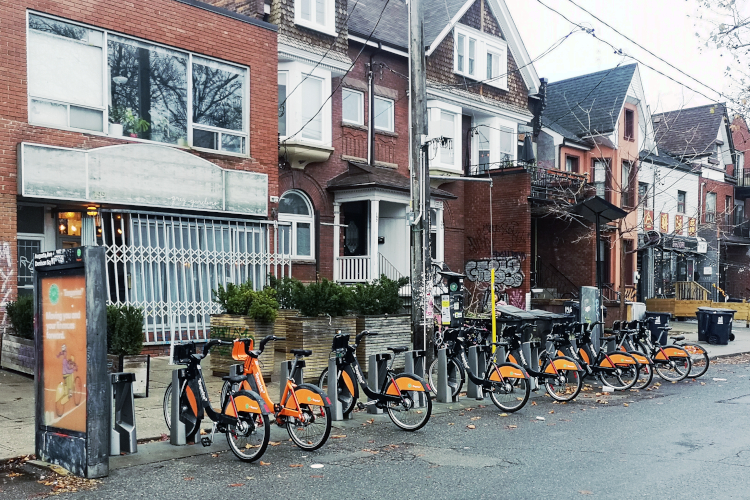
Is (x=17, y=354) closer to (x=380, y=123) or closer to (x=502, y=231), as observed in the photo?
(x=380, y=123)

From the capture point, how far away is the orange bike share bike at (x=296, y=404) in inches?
295

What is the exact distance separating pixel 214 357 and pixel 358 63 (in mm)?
11338

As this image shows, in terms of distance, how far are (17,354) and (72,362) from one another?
5514mm

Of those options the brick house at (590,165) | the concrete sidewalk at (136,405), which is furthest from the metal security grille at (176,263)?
the brick house at (590,165)

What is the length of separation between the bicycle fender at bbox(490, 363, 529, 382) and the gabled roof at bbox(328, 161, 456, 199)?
946cm

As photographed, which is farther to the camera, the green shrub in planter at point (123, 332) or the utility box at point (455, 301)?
the utility box at point (455, 301)

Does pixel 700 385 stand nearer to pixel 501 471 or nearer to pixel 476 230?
pixel 501 471

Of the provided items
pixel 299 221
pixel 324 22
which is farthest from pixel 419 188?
pixel 324 22

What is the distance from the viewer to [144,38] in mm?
14195

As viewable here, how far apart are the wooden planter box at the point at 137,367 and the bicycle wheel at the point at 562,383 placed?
225 inches

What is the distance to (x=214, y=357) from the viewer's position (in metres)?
12.1

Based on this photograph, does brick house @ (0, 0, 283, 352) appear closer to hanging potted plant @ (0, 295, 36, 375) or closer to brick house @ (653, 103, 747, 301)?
hanging potted plant @ (0, 295, 36, 375)

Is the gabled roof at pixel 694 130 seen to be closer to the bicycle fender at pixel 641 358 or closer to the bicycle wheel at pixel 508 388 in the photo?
the bicycle fender at pixel 641 358

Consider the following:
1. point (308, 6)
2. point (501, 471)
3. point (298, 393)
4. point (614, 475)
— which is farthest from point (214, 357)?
point (308, 6)
